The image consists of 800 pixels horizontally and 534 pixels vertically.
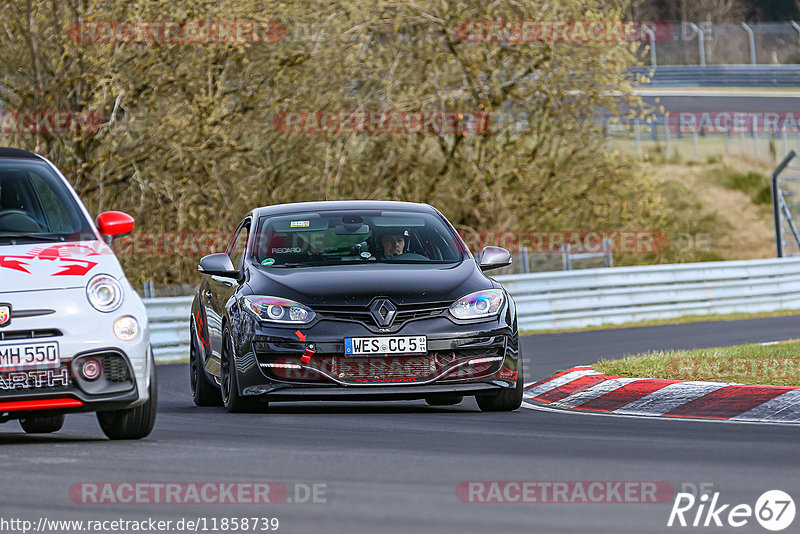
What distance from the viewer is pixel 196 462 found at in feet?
24.3

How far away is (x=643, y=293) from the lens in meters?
23.5

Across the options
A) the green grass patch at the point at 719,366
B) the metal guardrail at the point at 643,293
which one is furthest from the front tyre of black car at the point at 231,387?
the metal guardrail at the point at 643,293

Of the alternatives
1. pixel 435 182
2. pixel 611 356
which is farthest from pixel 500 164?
pixel 611 356

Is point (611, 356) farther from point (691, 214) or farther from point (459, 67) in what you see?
point (691, 214)

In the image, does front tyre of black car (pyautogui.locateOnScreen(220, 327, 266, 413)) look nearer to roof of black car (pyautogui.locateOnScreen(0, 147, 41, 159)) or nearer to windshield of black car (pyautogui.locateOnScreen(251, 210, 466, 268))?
windshield of black car (pyautogui.locateOnScreen(251, 210, 466, 268))

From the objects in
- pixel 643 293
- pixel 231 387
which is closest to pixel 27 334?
pixel 231 387

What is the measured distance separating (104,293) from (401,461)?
6.61ft

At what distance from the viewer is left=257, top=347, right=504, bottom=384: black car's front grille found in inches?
384

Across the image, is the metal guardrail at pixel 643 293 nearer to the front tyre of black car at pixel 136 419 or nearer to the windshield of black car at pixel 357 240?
the windshield of black car at pixel 357 240

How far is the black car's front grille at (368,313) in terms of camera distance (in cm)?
976

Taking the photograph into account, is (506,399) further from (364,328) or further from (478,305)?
(364,328)

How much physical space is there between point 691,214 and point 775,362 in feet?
94.8

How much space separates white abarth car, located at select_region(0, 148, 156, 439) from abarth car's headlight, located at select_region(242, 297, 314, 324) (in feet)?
5.10

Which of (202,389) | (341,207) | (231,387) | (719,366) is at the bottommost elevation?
(719,366)
